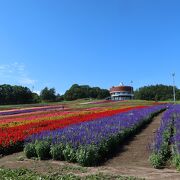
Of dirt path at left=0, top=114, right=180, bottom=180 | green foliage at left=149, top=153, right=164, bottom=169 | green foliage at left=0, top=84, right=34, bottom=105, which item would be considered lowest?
dirt path at left=0, top=114, right=180, bottom=180

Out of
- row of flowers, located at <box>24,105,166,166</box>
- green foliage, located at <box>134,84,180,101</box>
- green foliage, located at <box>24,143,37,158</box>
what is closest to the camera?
row of flowers, located at <box>24,105,166,166</box>

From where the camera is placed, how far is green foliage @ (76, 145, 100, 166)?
10773 millimetres

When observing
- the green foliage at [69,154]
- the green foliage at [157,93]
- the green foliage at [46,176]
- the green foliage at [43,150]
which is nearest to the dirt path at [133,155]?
the green foliage at [69,154]

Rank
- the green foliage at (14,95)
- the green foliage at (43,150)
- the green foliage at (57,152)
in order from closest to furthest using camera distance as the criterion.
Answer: the green foliage at (57,152)
the green foliage at (43,150)
the green foliage at (14,95)

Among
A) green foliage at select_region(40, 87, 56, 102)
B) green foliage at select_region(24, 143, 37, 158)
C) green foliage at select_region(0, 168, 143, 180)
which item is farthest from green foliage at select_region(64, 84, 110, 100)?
green foliage at select_region(0, 168, 143, 180)

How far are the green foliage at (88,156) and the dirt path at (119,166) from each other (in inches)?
9.1

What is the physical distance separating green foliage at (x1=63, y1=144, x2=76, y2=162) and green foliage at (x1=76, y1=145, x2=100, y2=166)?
0.27m

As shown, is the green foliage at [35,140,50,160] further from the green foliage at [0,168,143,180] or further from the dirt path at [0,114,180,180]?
the green foliage at [0,168,143,180]

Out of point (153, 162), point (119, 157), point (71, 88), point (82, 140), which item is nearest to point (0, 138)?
point (82, 140)

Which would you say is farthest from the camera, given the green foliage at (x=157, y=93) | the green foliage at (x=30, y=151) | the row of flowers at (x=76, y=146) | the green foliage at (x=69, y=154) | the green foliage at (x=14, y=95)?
the green foliage at (x=157, y=93)

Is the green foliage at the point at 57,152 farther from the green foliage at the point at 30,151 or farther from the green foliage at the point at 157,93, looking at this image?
the green foliage at the point at 157,93

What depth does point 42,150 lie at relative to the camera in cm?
1230

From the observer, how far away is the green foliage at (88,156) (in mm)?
10773

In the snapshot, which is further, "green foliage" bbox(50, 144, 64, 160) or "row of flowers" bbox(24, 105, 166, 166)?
"green foliage" bbox(50, 144, 64, 160)
